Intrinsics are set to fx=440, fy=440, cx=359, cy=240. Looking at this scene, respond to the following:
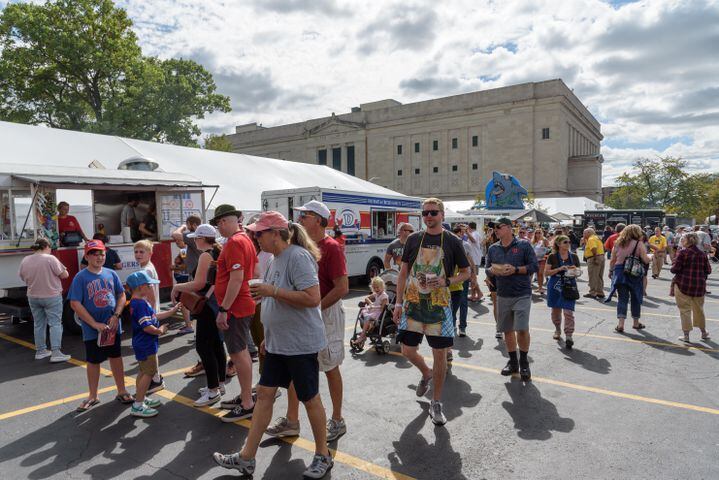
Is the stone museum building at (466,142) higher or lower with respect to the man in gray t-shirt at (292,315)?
higher

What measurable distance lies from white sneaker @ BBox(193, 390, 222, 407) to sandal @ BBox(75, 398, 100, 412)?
42.3 inches

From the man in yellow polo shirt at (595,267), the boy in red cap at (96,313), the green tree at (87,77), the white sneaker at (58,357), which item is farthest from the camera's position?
the green tree at (87,77)

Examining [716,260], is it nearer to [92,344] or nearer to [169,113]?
[92,344]

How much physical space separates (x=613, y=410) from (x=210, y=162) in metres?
18.8

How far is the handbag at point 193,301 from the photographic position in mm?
4180

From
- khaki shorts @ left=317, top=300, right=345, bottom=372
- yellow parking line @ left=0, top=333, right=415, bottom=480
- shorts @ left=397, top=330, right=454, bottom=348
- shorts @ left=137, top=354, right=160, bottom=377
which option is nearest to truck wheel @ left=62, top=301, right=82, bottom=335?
yellow parking line @ left=0, top=333, right=415, bottom=480

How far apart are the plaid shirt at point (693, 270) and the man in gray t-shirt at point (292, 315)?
656 centimetres

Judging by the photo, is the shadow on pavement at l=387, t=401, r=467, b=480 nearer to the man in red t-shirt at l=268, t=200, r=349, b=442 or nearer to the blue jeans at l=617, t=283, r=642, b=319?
the man in red t-shirt at l=268, t=200, r=349, b=442

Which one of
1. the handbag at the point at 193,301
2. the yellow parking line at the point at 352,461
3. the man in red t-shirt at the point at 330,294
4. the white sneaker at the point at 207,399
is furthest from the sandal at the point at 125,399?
the man in red t-shirt at the point at 330,294

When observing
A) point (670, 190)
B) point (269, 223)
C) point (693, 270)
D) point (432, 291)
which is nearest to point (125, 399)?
point (269, 223)

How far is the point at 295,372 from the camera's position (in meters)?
3.13

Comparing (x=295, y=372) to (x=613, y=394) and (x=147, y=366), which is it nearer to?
(x=147, y=366)

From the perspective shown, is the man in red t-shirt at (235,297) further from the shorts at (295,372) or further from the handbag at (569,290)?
the handbag at (569,290)

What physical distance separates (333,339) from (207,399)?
5.83 feet
